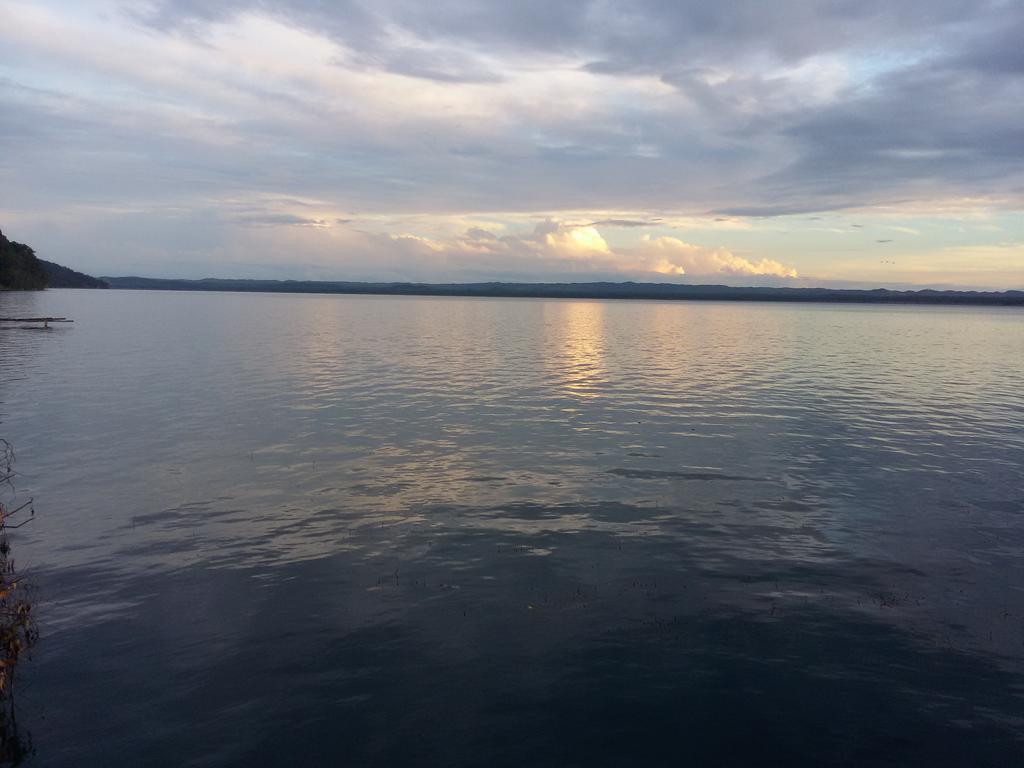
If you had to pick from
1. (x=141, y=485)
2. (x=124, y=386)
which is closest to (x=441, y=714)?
(x=141, y=485)

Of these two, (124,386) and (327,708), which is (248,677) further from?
(124,386)

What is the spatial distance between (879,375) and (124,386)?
64.1 metres

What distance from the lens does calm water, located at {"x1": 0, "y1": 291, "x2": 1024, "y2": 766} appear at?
13055mm

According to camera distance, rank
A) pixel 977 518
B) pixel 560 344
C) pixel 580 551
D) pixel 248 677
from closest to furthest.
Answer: pixel 248 677
pixel 580 551
pixel 977 518
pixel 560 344

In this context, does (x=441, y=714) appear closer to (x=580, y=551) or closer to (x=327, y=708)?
(x=327, y=708)

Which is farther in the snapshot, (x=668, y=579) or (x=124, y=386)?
(x=124, y=386)

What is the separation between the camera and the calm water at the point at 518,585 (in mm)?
13055

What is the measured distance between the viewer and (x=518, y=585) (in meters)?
18.7

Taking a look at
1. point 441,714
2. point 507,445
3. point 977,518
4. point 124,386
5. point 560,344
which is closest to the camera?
point 441,714

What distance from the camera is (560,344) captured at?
95125 mm

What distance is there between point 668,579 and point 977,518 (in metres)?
13.1

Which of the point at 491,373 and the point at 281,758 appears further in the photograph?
the point at 491,373

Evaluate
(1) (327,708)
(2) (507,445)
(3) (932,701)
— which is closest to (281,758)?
(1) (327,708)

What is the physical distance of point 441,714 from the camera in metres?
13.5
